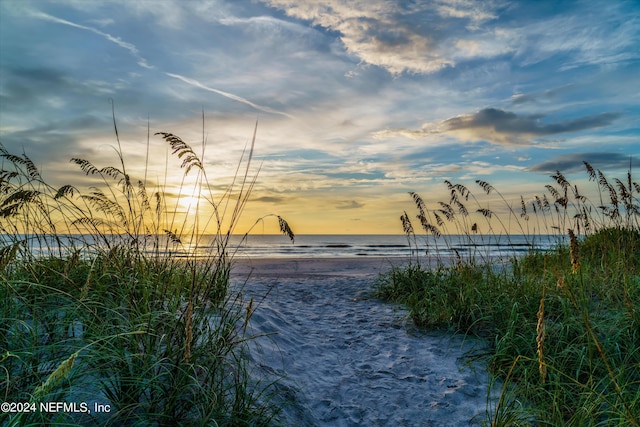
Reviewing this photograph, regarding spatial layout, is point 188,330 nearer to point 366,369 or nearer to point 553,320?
point 366,369

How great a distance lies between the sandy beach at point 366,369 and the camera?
3.61m

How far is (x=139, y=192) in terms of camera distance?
5.09m

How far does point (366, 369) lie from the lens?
453 cm

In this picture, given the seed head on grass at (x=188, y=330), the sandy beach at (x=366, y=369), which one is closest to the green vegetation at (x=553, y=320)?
the sandy beach at (x=366, y=369)

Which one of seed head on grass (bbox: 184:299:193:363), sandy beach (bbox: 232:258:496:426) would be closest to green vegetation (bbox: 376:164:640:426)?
sandy beach (bbox: 232:258:496:426)

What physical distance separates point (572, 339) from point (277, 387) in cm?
327

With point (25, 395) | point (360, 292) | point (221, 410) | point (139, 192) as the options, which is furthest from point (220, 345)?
point (360, 292)

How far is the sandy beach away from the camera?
3611 millimetres

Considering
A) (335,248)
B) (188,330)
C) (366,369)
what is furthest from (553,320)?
A: (335,248)

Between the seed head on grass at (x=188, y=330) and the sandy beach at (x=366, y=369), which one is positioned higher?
the seed head on grass at (x=188, y=330)

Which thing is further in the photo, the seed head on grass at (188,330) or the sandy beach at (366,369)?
the sandy beach at (366,369)

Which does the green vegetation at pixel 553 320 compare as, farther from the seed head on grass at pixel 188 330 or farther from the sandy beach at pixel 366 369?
the seed head on grass at pixel 188 330

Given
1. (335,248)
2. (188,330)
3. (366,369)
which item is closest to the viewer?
(188,330)

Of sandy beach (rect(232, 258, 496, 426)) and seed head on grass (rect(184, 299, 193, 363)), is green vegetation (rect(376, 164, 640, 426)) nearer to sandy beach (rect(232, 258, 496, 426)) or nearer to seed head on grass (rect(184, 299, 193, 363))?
sandy beach (rect(232, 258, 496, 426))
